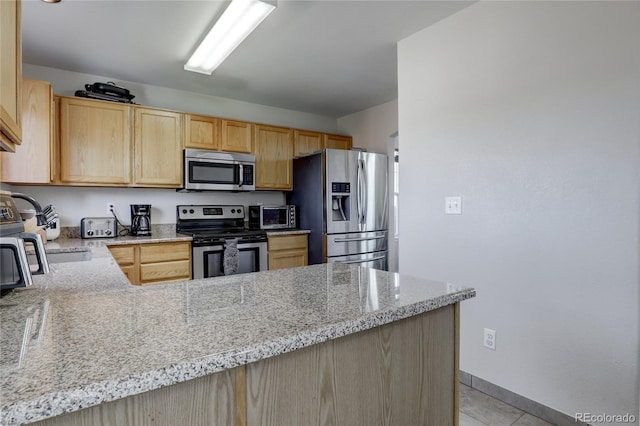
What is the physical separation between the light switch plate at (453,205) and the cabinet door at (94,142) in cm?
284

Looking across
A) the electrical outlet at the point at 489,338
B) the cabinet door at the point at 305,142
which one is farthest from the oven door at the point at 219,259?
the electrical outlet at the point at 489,338

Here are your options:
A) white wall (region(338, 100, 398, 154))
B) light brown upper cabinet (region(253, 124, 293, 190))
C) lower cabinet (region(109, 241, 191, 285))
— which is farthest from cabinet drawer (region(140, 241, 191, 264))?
white wall (region(338, 100, 398, 154))

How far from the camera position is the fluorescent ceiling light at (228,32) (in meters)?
2.06

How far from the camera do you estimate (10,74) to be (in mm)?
1121

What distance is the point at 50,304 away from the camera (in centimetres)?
93

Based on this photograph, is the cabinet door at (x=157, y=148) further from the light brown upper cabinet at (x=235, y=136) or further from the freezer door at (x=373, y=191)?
the freezer door at (x=373, y=191)

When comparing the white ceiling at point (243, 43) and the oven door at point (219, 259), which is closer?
the white ceiling at point (243, 43)

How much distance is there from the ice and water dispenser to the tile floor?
2.15m

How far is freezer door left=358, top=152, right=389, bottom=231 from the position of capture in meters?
3.99

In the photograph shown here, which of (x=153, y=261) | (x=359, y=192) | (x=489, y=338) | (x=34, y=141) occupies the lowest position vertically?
(x=489, y=338)

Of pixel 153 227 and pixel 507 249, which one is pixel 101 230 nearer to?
pixel 153 227

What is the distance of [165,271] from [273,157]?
1.78 meters

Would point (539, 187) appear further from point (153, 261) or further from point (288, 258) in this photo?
point (153, 261)
